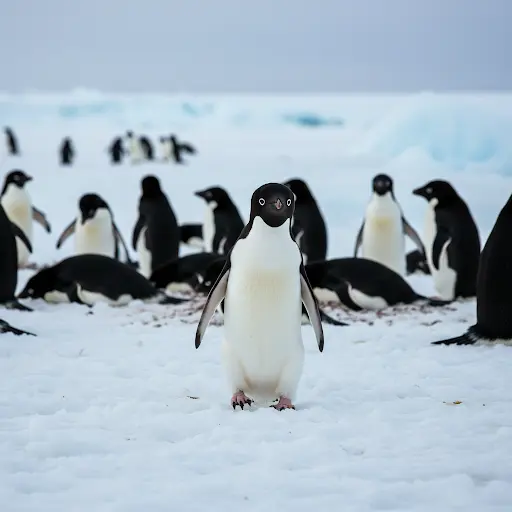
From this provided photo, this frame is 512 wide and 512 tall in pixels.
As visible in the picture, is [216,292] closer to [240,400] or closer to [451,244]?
[240,400]

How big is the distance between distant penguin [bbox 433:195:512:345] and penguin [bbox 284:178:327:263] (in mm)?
3048

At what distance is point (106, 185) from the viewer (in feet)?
52.9

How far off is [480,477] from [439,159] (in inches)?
→ 552

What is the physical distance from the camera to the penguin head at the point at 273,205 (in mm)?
3150

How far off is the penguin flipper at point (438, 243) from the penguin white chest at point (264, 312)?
3378 mm

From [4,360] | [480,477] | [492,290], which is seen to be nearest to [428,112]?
[492,290]

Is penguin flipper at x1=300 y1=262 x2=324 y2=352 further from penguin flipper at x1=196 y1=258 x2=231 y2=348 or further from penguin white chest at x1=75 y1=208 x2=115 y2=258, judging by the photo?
penguin white chest at x1=75 y1=208 x2=115 y2=258

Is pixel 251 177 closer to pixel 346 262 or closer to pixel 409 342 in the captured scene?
pixel 346 262

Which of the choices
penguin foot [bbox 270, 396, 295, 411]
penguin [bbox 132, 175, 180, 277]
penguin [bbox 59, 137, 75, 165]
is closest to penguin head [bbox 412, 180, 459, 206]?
penguin [bbox 132, 175, 180, 277]

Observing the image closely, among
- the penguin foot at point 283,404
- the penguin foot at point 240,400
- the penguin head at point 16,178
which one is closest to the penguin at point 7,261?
the penguin foot at point 240,400

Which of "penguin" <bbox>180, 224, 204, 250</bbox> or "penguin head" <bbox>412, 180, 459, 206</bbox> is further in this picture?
"penguin" <bbox>180, 224, 204, 250</bbox>

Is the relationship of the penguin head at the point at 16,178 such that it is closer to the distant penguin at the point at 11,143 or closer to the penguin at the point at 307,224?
the penguin at the point at 307,224

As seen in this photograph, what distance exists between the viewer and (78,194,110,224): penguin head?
7316 millimetres

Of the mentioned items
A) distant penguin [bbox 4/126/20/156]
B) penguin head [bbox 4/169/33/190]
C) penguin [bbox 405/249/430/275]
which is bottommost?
penguin [bbox 405/249/430/275]
